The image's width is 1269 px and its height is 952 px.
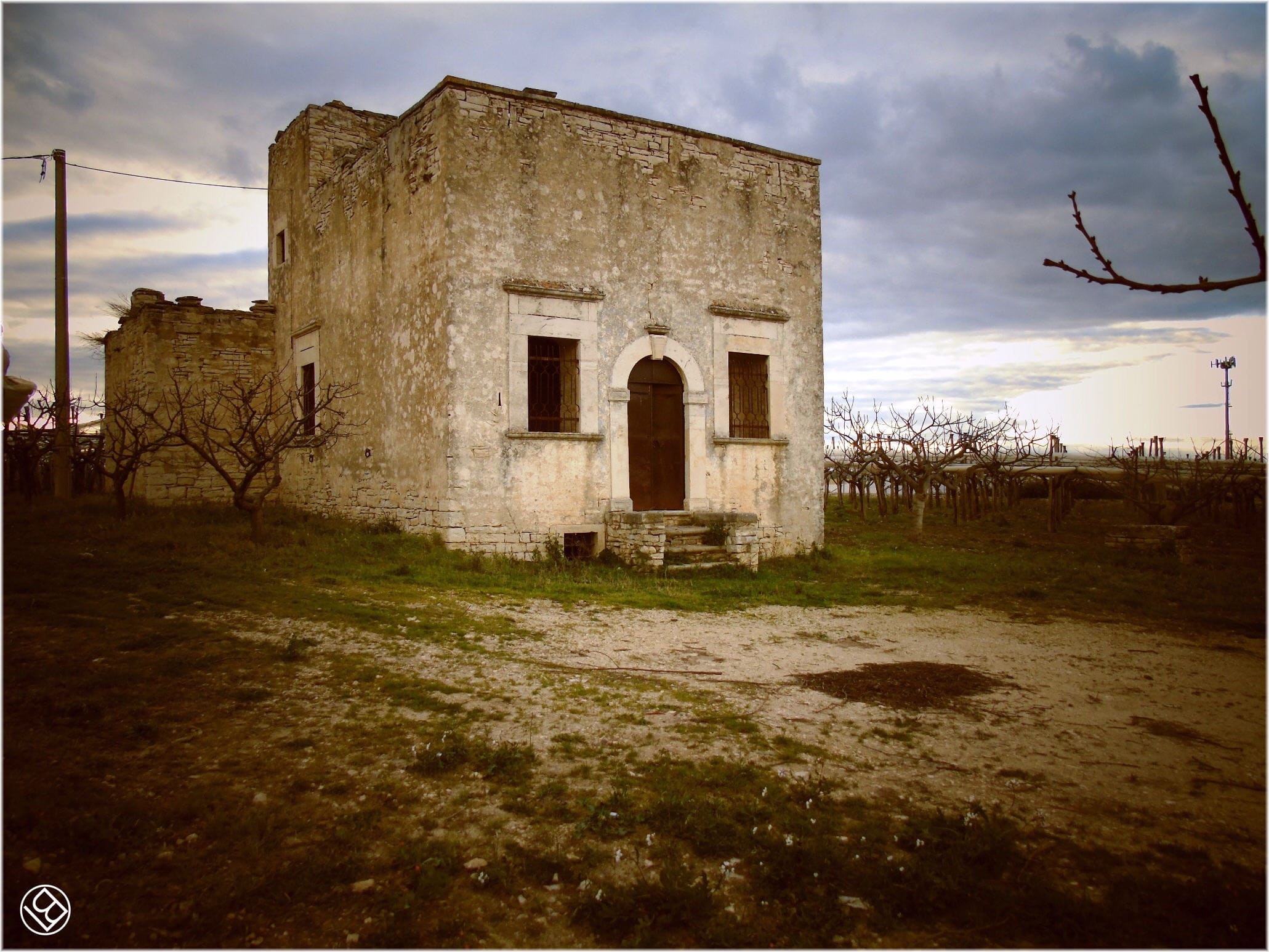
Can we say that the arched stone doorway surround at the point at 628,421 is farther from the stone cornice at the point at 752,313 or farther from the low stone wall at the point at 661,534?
the stone cornice at the point at 752,313

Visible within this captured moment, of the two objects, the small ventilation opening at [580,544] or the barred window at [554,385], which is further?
the barred window at [554,385]

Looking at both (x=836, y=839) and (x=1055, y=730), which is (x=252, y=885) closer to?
(x=836, y=839)

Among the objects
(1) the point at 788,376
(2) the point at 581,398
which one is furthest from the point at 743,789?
(1) the point at 788,376

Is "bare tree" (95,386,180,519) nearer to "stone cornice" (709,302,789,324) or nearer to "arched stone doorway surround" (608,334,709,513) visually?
"arched stone doorway surround" (608,334,709,513)

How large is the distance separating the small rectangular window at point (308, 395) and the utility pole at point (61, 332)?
451 cm

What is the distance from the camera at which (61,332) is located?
1548 centimetres

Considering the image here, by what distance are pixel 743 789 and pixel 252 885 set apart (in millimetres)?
2144

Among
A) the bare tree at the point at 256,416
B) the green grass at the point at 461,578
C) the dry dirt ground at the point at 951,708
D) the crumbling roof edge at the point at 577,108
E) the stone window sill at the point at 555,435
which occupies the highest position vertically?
the crumbling roof edge at the point at 577,108

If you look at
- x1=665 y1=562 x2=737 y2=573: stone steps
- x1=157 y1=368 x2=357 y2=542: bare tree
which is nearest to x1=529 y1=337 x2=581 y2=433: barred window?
x1=665 y1=562 x2=737 y2=573: stone steps

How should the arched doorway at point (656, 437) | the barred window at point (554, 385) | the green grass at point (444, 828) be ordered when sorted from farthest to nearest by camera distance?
the arched doorway at point (656, 437), the barred window at point (554, 385), the green grass at point (444, 828)

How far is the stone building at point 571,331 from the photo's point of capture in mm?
10859

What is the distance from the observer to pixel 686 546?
37.1 ft

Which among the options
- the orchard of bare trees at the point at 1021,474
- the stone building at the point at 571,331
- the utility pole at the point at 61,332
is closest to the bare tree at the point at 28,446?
the utility pole at the point at 61,332

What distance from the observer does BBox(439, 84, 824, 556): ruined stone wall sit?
35.6 ft
